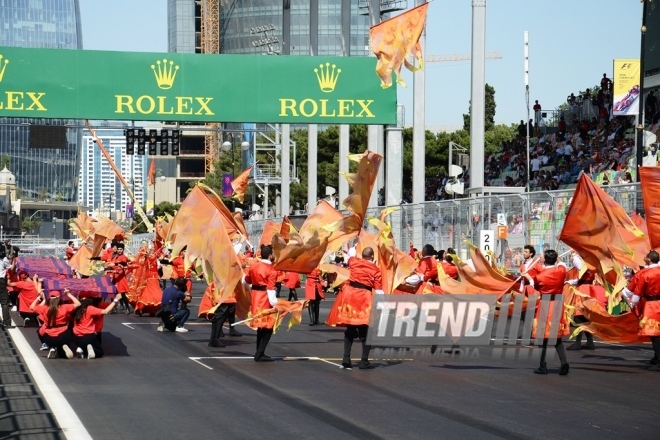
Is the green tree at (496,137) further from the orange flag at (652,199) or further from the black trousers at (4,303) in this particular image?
the orange flag at (652,199)

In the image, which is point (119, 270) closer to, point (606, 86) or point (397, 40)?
point (397, 40)

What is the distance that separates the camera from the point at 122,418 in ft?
37.1

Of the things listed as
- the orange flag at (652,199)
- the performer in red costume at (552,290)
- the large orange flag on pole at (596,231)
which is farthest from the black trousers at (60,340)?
the orange flag at (652,199)

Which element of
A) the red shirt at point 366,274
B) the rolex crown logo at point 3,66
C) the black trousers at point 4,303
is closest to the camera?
the red shirt at point 366,274

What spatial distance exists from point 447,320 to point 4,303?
9.50 meters

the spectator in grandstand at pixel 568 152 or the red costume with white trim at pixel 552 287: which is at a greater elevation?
the spectator in grandstand at pixel 568 152

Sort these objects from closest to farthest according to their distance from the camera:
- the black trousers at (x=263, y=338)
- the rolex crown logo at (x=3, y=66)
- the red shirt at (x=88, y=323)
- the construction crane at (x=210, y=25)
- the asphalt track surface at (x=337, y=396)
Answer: the asphalt track surface at (x=337, y=396) < the black trousers at (x=263, y=338) < the red shirt at (x=88, y=323) < the rolex crown logo at (x=3, y=66) < the construction crane at (x=210, y=25)

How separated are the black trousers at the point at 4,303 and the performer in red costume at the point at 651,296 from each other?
1294 centimetres

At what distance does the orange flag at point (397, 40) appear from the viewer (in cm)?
2172

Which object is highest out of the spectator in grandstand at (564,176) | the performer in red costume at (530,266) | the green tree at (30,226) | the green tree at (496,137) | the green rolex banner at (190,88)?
the green tree at (496,137)

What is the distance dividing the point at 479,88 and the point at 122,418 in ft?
57.4

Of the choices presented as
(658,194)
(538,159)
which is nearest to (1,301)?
(658,194)

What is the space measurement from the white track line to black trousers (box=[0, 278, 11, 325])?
4.63 m

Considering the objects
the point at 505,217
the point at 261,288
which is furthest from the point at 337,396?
the point at 505,217
